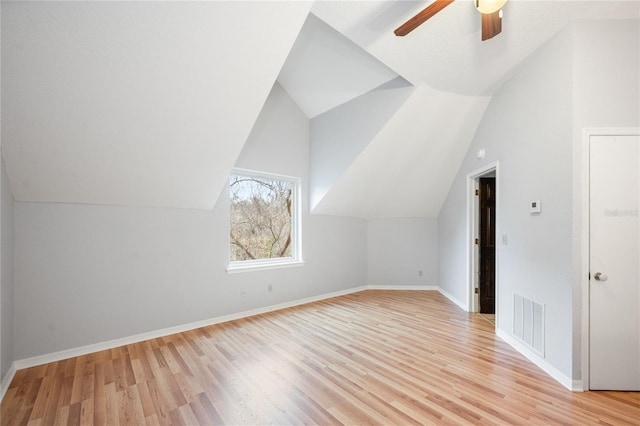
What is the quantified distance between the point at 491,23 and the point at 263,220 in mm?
3456

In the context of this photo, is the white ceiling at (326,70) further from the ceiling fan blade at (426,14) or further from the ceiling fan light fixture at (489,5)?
the ceiling fan light fixture at (489,5)

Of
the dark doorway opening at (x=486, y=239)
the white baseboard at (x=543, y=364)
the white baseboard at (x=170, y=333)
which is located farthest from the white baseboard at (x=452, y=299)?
the white baseboard at (x=543, y=364)

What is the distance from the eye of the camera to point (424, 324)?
11.3 ft

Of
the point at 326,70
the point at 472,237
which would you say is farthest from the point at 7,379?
the point at 472,237

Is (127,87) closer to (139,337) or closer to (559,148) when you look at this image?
(139,337)

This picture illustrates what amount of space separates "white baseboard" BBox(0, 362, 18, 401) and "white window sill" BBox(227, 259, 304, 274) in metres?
2.01

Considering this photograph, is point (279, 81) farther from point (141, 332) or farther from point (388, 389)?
point (388, 389)

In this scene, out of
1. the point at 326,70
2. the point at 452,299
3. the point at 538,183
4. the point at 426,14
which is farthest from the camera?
the point at 452,299

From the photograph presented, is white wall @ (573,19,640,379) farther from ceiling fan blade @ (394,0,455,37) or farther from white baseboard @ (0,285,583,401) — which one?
ceiling fan blade @ (394,0,455,37)

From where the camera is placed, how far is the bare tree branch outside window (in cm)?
394

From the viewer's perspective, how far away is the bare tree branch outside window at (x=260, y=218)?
394 centimetres

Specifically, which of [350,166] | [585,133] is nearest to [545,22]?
[585,133]

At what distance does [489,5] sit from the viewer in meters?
1.76

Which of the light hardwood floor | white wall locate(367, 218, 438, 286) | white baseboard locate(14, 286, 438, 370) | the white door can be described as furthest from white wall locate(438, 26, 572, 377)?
white baseboard locate(14, 286, 438, 370)
